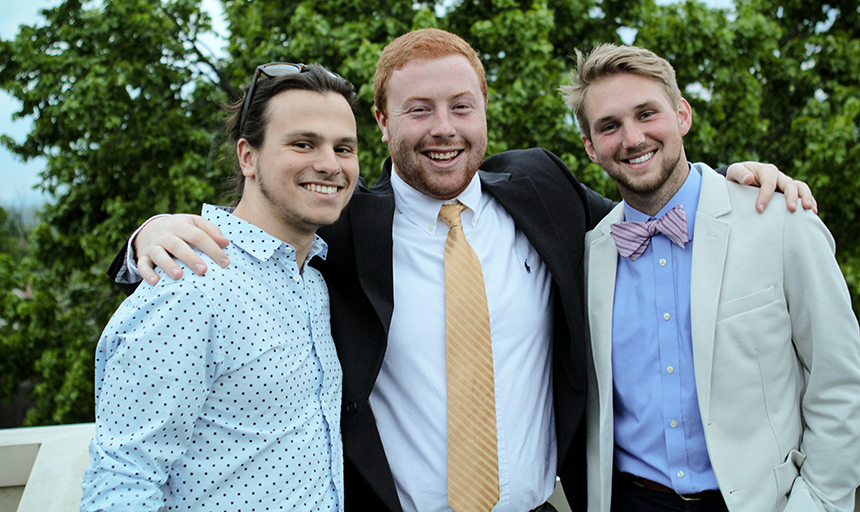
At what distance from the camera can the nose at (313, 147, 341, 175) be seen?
1816 mm

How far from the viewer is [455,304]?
205 cm

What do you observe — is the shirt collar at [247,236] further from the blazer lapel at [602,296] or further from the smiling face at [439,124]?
the blazer lapel at [602,296]

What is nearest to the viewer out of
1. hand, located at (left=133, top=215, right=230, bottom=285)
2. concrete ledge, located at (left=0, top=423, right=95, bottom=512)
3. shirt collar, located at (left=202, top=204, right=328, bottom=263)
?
hand, located at (left=133, top=215, right=230, bottom=285)

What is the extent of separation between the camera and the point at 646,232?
2061 mm

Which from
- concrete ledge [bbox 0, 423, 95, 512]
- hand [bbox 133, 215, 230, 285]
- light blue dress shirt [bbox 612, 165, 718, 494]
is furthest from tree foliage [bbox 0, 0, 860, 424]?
hand [bbox 133, 215, 230, 285]

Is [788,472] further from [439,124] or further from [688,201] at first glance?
[439,124]

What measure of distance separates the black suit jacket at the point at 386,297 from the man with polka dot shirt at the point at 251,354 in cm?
10

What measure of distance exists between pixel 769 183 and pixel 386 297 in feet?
4.28

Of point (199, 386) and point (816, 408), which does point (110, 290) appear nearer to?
point (199, 386)

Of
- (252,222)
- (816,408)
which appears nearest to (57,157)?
(252,222)

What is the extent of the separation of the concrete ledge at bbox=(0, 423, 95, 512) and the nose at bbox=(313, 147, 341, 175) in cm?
192

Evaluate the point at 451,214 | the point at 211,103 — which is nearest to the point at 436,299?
the point at 451,214

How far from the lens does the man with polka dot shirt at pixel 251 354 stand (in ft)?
4.51

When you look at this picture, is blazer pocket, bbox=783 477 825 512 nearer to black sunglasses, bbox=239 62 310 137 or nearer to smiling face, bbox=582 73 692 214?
smiling face, bbox=582 73 692 214
